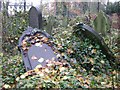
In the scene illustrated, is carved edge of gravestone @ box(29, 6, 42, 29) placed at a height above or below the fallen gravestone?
above

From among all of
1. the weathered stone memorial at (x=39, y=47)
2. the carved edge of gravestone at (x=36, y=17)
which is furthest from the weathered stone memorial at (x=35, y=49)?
the carved edge of gravestone at (x=36, y=17)

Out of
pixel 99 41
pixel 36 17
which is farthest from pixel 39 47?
pixel 36 17

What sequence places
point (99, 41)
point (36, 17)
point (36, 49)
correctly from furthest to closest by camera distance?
point (36, 17), point (99, 41), point (36, 49)

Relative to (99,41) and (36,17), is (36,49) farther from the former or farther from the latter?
(36,17)

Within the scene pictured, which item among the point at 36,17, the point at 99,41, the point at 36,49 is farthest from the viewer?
the point at 36,17

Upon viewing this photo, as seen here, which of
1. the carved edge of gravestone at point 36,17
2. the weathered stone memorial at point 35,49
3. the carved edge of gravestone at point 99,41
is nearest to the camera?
the weathered stone memorial at point 35,49

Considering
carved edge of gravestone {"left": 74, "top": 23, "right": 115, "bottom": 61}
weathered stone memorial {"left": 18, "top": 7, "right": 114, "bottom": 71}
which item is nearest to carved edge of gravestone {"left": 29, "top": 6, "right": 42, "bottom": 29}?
weathered stone memorial {"left": 18, "top": 7, "right": 114, "bottom": 71}

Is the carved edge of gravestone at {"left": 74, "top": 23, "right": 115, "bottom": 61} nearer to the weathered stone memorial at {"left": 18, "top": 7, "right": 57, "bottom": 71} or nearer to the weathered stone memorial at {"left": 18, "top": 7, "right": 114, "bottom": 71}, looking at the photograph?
the weathered stone memorial at {"left": 18, "top": 7, "right": 114, "bottom": 71}

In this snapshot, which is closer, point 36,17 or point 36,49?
point 36,49

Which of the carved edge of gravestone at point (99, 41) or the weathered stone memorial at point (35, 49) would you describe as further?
the carved edge of gravestone at point (99, 41)

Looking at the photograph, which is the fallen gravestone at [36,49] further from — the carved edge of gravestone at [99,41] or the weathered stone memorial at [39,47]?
the carved edge of gravestone at [99,41]

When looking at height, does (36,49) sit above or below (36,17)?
below

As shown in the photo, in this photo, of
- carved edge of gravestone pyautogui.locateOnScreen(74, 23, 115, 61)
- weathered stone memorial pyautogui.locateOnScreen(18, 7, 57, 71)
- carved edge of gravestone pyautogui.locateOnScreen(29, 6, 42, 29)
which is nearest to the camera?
weathered stone memorial pyautogui.locateOnScreen(18, 7, 57, 71)

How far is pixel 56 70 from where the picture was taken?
3.58 m
